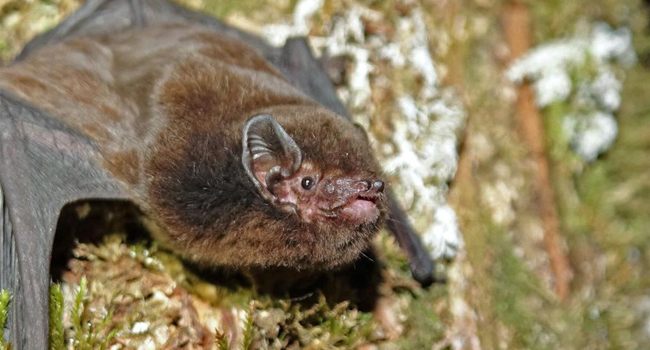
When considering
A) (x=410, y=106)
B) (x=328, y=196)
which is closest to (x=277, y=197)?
(x=328, y=196)

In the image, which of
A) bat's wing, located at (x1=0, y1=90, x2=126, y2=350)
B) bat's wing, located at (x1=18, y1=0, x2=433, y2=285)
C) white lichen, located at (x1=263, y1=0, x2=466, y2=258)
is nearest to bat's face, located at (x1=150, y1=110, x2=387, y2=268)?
bat's wing, located at (x1=0, y1=90, x2=126, y2=350)

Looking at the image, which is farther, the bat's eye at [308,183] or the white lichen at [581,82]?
the white lichen at [581,82]

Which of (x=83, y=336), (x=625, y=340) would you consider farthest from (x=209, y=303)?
(x=625, y=340)

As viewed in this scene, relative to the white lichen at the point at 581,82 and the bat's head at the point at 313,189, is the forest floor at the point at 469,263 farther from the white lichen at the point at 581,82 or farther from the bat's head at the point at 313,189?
the bat's head at the point at 313,189

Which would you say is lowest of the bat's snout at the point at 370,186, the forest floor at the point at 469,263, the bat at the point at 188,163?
the forest floor at the point at 469,263

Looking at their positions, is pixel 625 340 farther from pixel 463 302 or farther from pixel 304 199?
pixel 304 199

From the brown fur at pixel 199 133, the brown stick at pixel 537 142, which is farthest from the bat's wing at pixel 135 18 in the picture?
the brown stick at pixel 537 142
